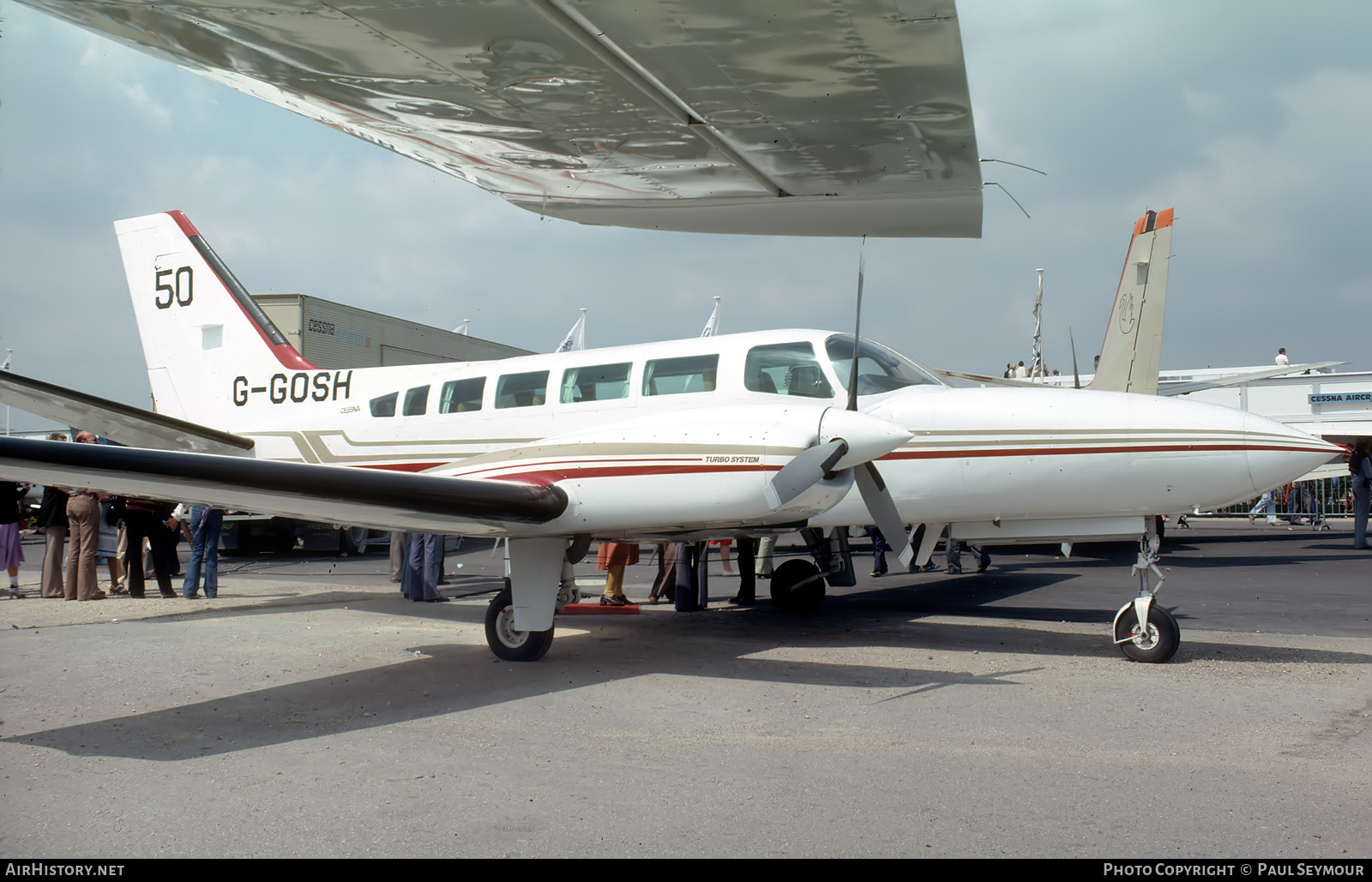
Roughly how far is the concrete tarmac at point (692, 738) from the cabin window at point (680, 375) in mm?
2319

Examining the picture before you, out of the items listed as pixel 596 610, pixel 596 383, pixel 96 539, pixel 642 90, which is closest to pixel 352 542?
pixel 96 539

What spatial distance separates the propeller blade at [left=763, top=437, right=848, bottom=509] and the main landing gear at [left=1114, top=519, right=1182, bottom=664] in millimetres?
2857

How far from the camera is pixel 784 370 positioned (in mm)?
8047

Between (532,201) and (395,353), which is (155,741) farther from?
(395,353)

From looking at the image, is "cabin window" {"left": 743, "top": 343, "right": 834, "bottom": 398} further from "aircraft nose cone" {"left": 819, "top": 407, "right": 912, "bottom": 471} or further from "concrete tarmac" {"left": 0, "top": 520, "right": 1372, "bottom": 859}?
"concrete tarmac" {"left": 0, "top": 520, "right": 1372, "bottom": 859}

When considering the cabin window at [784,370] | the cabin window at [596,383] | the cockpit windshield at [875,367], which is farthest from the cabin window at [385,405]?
the cockpit windshield at [875,367]

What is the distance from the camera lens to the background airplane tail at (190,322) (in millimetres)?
11352

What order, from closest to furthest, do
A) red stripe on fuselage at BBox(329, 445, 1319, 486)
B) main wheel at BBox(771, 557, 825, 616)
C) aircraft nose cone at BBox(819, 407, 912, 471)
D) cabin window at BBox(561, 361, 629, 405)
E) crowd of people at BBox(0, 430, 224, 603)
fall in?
aircraft nose cone at BBox(819, 407, 912, 471) → red stripe on fuselage at BBox(329, 445, 1319, 486) → cabin window at BBox(561, 361, 629, 405) → main wheel at BBox(771, 557, 825, 616) → crowd of people at BBox(0, 430, 224, 603)

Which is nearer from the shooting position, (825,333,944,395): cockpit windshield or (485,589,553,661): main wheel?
(485,589,553,661): main wheel

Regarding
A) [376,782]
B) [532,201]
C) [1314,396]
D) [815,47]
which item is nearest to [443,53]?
[815,47]

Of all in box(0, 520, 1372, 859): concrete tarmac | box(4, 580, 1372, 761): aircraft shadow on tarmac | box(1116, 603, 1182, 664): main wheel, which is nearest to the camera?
box(0, 520, 1372, 859): concrete tarmac

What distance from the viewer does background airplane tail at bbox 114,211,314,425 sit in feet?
37.2

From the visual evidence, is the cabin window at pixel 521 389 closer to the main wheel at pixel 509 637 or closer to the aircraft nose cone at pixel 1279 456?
the main wheel at pixel 509 637

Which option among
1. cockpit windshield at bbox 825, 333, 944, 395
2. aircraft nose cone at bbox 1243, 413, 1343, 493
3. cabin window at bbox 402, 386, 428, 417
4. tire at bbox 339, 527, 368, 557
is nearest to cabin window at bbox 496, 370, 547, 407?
cabin window at bbox 402, 386, 428, 417
